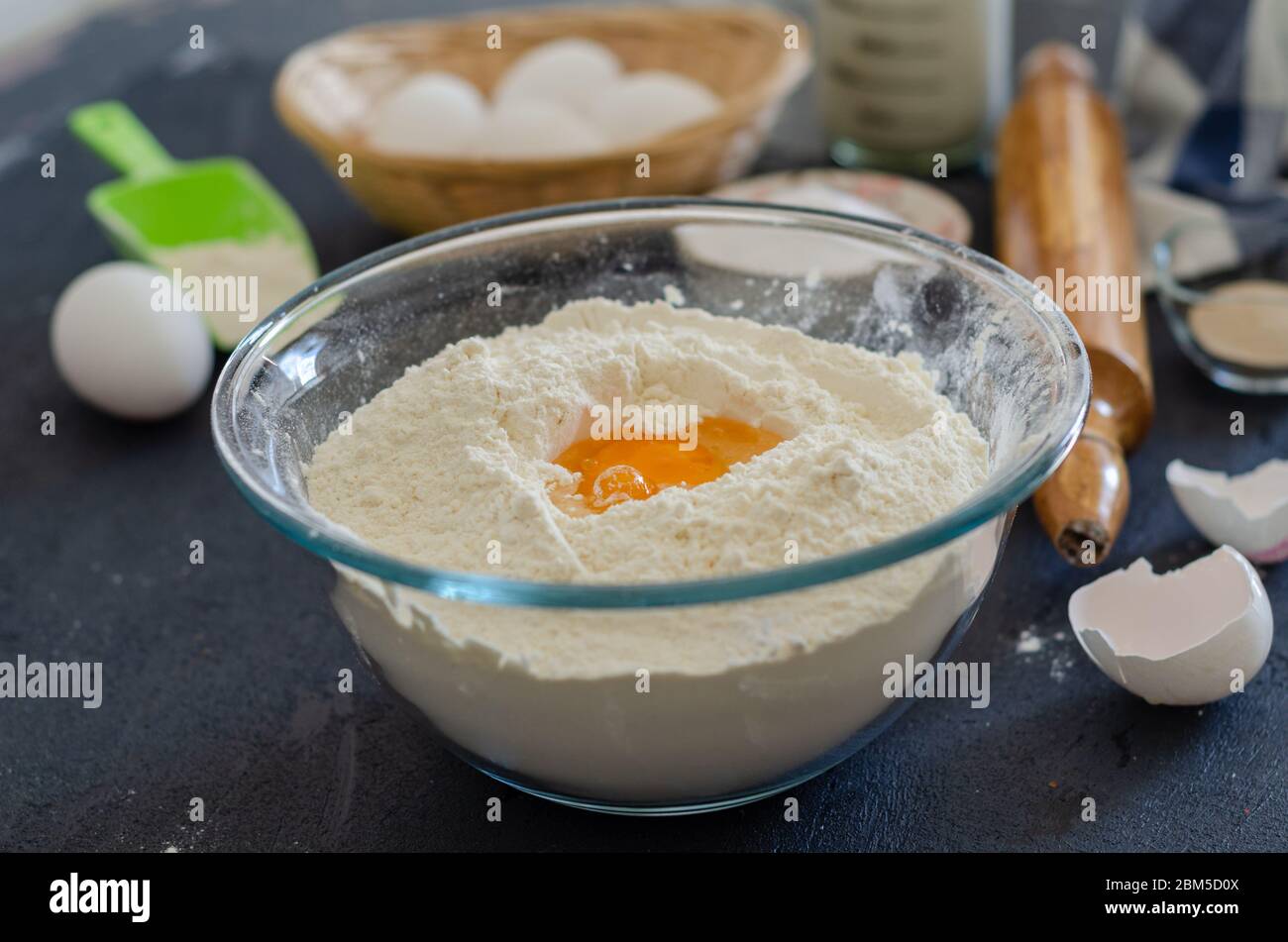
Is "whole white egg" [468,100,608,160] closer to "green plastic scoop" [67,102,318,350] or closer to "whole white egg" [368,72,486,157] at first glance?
"whole white egg" [368,72,486,157]

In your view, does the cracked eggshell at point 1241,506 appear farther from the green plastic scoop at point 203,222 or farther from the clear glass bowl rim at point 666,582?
the green plastic scoop at point 203,222

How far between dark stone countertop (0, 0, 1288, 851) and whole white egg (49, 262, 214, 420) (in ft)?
0.15

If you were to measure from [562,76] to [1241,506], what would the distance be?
1.07 m

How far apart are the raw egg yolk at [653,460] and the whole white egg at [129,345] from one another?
0.62m

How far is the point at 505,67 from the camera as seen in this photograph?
1.93 metres

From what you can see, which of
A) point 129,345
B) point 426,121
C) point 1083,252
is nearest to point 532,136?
point 426,121

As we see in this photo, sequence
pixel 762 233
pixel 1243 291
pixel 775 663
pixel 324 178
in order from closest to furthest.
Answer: pixel 775 663 → pixel 762 233 → pixel 1243 291 → pixel 324 178

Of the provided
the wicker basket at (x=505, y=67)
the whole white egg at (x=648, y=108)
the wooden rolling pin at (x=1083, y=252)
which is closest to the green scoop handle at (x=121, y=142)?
the wicker basket at (x=505, y=67)

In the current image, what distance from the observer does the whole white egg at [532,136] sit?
1.60m

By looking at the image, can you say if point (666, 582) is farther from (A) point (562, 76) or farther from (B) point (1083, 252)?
(A) point (562, 76)
